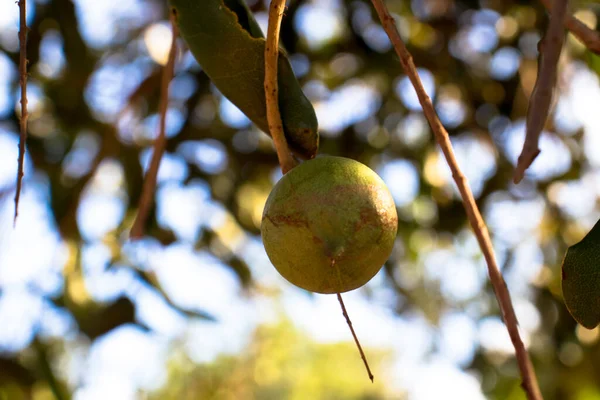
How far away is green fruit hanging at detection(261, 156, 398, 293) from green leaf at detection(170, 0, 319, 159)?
0.10 metres

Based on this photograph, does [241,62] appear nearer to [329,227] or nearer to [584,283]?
[329,227]

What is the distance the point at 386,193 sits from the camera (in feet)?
2.21

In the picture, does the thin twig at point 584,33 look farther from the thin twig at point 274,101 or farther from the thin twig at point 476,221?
the thin twig at point 274,101

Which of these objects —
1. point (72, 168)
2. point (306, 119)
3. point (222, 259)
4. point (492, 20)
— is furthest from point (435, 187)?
point (306, 119)

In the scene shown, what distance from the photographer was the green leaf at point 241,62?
2.46 feet

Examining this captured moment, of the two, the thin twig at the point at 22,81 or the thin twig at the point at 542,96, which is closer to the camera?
the thin twig at the point at 542,96

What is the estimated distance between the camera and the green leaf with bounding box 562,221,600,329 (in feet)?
2.16

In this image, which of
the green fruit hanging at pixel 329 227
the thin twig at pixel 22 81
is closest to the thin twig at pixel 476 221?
the green fruit hanging at pixel 329 227

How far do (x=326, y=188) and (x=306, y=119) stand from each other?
5.1 inches

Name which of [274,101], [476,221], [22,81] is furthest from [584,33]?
[22,81]

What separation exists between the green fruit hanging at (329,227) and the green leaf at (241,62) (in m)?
0.10

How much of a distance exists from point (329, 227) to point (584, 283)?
0.25 metres

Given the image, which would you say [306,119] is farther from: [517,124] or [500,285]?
[517,124]

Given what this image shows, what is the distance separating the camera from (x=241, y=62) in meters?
0.75
